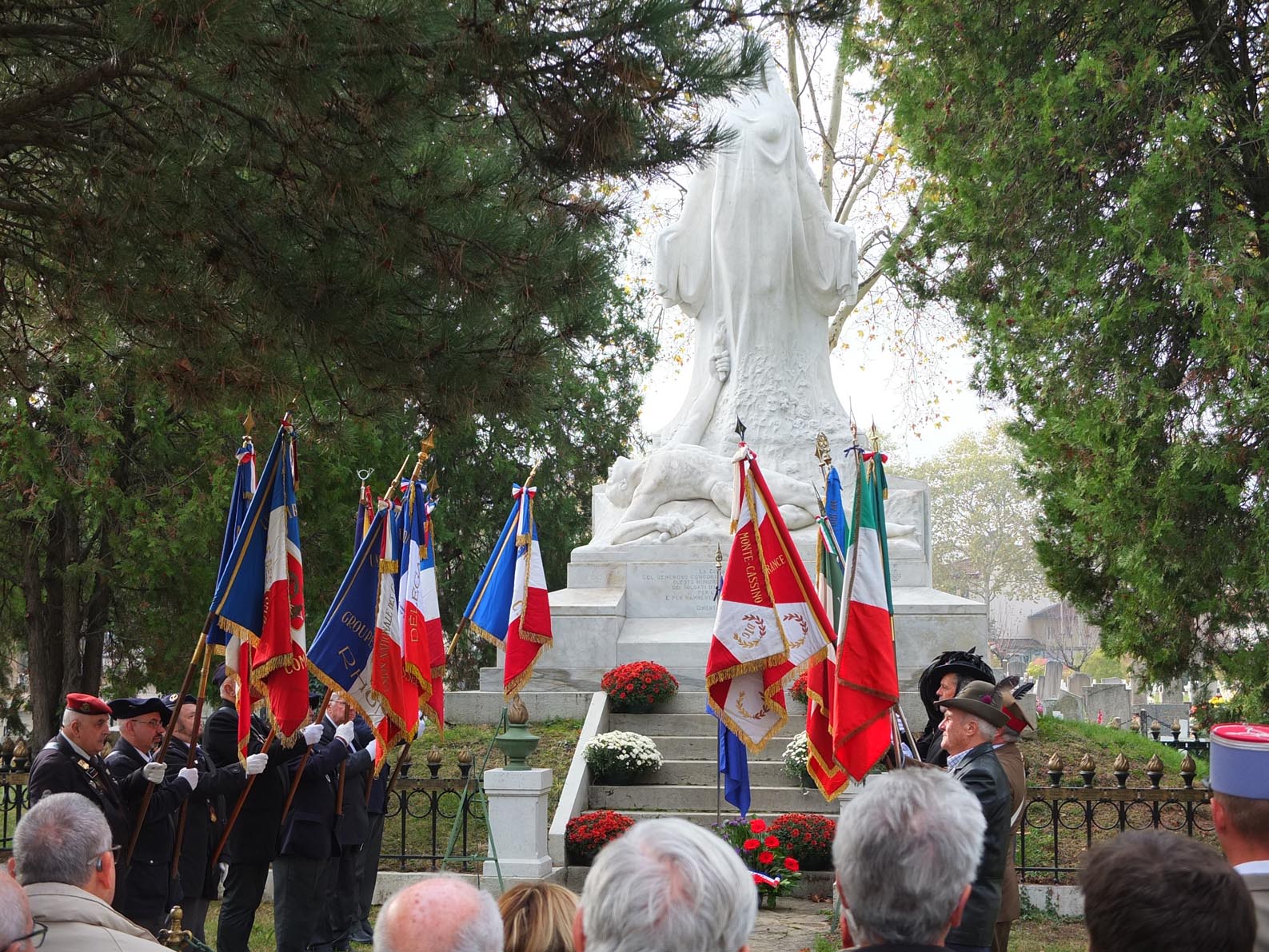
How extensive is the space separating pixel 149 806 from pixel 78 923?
2898mm

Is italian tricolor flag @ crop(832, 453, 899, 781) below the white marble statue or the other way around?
below

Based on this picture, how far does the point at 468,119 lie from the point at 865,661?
3.18 metres

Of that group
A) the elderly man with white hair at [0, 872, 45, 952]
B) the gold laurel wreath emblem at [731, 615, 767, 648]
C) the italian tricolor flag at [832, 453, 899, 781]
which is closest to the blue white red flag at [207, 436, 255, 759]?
the gold laurel wreath emblem at [731, 615, 767, 648]

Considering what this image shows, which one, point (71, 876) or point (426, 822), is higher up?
point (71, 876)

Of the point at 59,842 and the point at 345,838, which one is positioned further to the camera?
the point at 345,838

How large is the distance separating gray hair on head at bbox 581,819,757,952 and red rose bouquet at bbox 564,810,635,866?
798cm

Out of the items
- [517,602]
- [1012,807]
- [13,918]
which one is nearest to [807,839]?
[517,602]

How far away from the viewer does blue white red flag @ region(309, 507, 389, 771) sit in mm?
8344

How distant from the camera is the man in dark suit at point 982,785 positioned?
4.70 metres

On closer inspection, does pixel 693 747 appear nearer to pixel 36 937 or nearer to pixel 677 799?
pixel 677 799

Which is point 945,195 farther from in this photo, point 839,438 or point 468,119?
point 468,119

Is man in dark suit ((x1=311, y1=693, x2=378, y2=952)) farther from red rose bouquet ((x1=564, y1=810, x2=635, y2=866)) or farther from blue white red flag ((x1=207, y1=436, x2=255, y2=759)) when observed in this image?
red rose bouquet ((x1=564, y1=810, x2=635, y2=866))

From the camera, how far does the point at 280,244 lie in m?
6.44

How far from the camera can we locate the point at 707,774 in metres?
12.2
